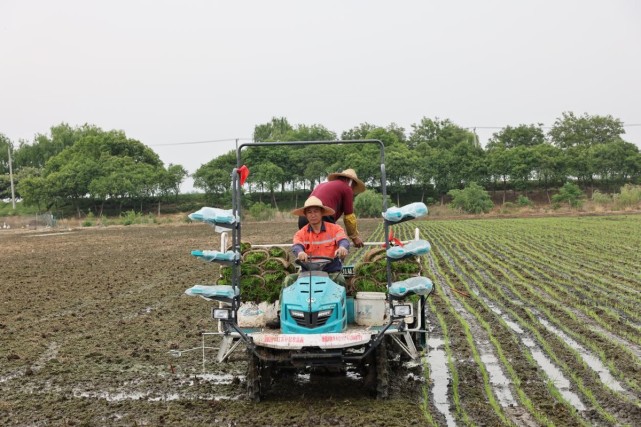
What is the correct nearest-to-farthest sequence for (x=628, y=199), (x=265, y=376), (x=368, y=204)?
(x=265, y=376)
(x=628, y=199)
(x=368, y=204)

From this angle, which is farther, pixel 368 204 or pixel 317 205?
pixel 368 204

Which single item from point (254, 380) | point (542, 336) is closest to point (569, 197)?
point (542, 336)

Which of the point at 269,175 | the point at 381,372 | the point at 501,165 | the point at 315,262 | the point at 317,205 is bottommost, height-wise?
the point at 381,372

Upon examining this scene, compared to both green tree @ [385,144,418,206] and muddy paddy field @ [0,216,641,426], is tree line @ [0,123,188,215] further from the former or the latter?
muddy paddy field @ [0,216,641,426]

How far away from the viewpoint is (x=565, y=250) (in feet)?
70.2

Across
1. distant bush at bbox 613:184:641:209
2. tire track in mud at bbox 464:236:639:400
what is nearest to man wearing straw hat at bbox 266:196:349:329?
tire track in mud at bbox 464:236:639:400

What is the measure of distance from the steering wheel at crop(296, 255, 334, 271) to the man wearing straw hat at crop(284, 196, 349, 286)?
0.27ft

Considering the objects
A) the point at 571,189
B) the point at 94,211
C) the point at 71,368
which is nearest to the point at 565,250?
the point at 71,368

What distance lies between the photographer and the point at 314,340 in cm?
613

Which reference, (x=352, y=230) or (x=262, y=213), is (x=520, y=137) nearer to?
(x=262, y=213)

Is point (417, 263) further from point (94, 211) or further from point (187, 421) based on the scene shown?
point (94, 211)

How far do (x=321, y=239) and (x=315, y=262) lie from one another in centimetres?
34

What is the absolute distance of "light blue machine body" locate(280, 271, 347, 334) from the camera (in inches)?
251

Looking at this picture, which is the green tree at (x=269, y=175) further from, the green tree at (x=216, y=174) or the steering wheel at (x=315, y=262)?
the steering wheel at (x=315, y=262)
